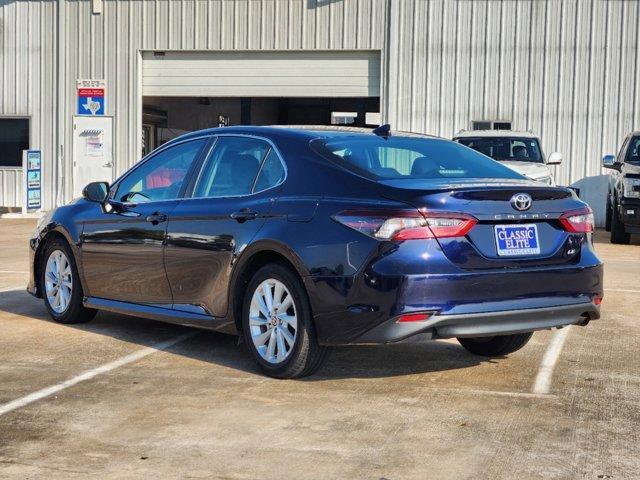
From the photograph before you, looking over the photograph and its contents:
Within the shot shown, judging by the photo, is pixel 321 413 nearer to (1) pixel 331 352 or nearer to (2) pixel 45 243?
(1) pixel 331 352

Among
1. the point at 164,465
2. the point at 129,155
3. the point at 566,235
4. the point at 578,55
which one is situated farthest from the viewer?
the point at 129,155

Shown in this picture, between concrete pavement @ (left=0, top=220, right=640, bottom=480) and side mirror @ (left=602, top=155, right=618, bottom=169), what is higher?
side mirror @ (left=602, top=155, right=618, bottom=169)

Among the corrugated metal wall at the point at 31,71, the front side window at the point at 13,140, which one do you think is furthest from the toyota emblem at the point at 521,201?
the front side window at the point at 13,140

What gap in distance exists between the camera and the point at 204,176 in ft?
23.4

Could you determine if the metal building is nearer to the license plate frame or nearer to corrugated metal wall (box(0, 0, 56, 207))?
corrugated metal wall (box(0, 0, 56, 207))

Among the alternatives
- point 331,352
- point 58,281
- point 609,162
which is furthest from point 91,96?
point 331,352

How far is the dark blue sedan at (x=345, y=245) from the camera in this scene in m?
5.72

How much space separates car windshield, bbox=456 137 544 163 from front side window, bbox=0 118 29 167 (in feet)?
39.9

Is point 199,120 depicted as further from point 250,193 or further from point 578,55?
point 250,193

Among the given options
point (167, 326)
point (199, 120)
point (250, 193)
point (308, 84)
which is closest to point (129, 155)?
point (308, 84)

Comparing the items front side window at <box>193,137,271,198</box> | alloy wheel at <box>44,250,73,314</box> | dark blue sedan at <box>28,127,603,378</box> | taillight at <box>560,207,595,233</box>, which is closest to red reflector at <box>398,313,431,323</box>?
dark blue sedan at <box>28,127,603,378</box>

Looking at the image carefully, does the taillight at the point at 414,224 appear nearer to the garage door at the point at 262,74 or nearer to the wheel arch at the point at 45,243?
the wheel arch at the point at 45,243

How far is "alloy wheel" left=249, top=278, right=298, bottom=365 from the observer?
20.3ft

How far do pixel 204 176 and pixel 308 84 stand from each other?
17.2 metres
